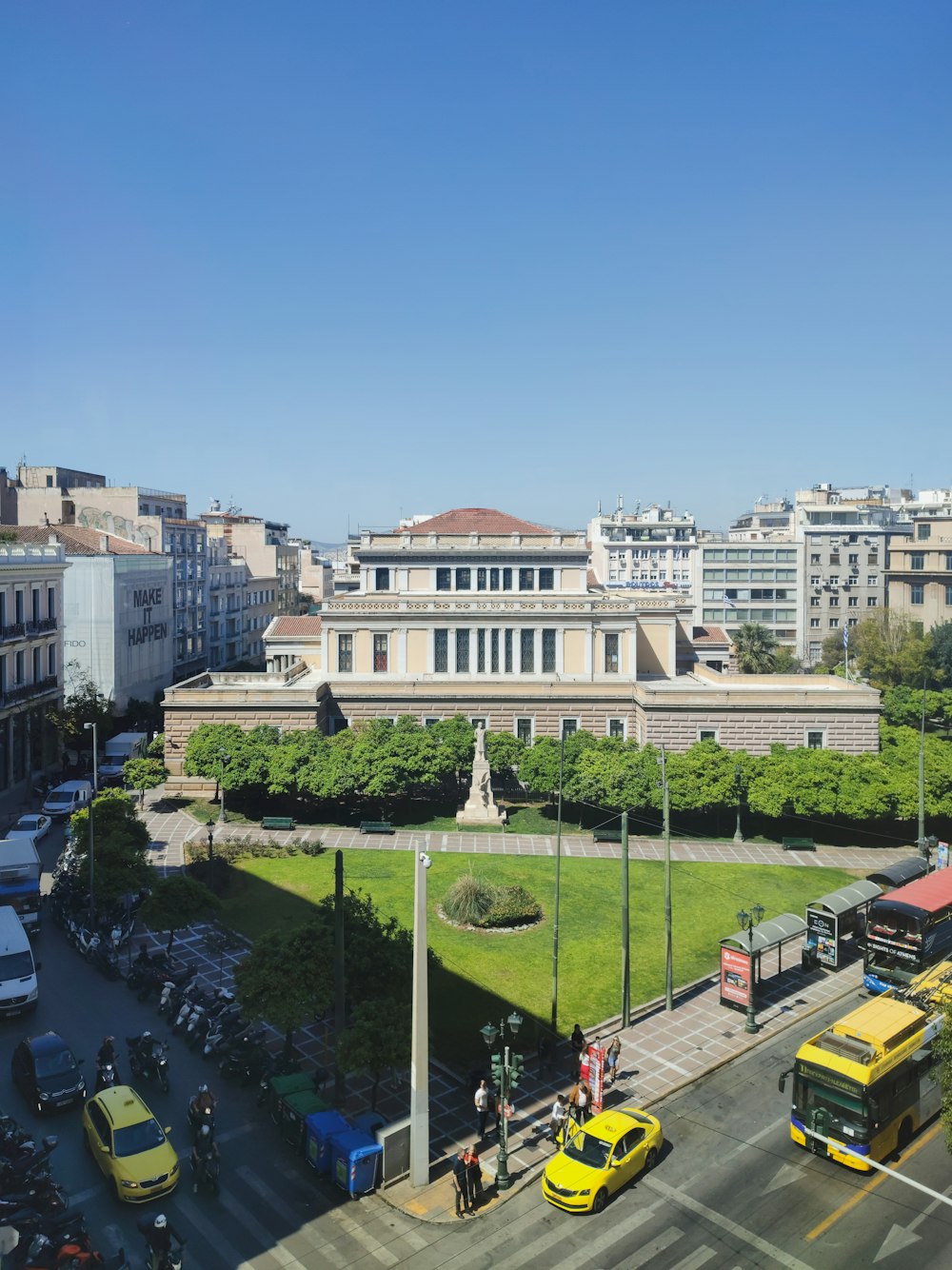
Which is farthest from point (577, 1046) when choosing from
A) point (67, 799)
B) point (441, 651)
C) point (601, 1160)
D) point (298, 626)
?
point (298, 626)

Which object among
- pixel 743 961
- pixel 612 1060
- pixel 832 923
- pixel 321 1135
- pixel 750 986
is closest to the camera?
pixel 321 1135

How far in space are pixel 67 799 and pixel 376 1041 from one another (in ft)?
101

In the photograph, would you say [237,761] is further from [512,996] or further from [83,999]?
[512,996]

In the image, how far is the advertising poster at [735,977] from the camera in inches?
1067

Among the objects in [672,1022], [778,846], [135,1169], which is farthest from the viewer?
[778,846]

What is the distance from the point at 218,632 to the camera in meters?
91.6

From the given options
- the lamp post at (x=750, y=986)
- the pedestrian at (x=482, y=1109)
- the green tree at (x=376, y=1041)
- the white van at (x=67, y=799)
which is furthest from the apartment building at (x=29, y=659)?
the lamp post at (x=750, y=986)

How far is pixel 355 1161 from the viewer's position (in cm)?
1934

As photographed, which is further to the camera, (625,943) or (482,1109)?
(625,943)

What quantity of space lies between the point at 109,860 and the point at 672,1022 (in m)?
18.7

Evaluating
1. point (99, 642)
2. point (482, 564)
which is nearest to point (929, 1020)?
point (482, 564)

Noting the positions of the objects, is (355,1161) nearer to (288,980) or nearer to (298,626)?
(288,980)

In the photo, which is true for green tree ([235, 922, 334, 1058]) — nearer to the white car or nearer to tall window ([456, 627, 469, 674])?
the white car

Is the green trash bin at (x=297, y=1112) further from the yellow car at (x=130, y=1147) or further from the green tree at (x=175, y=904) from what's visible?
the green tree at (x=175, y=904)
